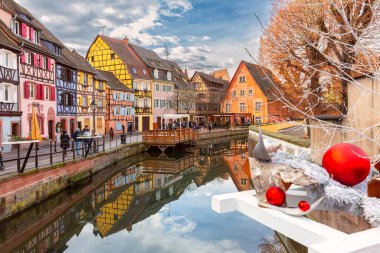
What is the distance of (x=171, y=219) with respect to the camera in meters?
13.0

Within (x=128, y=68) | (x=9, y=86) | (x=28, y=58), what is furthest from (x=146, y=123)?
(x=9, y=86)

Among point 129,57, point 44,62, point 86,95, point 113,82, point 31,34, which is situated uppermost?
point 129,57

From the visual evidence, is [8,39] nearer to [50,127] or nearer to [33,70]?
[33,70]

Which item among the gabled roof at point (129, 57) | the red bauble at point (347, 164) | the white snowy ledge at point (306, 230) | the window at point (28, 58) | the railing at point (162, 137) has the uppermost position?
the gabled roof at point (129, 57)

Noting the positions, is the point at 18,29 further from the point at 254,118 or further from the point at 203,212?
the point at 254,118

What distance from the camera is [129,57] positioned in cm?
4894

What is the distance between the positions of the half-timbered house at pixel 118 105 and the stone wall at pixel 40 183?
20.9 metres

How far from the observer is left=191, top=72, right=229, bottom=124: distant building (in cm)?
6086

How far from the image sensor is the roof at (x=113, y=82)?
42.3 meters

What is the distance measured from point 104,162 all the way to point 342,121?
18074mm

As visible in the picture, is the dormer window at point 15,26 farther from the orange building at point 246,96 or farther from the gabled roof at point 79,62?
the orange building at point 246,96

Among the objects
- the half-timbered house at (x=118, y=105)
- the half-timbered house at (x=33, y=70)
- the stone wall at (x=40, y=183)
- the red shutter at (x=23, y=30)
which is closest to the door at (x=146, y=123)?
the half-timbered house at (x=118, y=105)

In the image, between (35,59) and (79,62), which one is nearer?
(35,59)

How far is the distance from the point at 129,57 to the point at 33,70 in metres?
24.9
